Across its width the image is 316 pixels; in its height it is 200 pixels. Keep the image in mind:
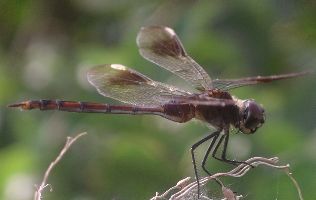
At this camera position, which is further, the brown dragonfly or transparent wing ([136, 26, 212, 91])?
transparent wing ([136, 26, 212, 91])

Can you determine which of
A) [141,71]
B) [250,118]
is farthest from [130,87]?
[141,71]

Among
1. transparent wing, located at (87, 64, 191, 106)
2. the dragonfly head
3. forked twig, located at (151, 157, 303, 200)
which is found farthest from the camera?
transparent wing, located at (87, 64, 191, 106)

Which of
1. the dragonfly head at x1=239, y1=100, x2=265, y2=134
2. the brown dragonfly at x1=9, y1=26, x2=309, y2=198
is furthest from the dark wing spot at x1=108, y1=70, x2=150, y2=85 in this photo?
the dragonfly head at x1=239, y1=100, x2=265, y2=134

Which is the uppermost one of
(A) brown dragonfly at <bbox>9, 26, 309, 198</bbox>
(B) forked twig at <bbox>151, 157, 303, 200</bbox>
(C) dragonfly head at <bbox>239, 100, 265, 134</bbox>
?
(A) brown dragonfly at <bbox>9, 26, 309, 198</bbox>

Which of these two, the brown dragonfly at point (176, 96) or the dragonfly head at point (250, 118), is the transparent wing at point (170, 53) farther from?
the dragonfly head at point (250, 118)

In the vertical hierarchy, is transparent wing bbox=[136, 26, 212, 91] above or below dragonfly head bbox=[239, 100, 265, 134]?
above

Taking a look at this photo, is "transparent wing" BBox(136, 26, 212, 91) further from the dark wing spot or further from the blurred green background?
the blurred green background

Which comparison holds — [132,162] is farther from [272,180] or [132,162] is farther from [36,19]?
[36,19]
